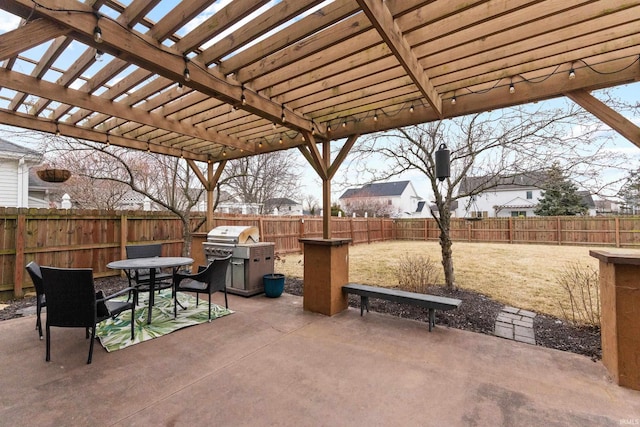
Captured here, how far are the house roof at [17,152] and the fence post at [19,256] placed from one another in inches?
160

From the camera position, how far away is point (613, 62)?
267 cm

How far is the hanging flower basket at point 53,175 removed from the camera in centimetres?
446

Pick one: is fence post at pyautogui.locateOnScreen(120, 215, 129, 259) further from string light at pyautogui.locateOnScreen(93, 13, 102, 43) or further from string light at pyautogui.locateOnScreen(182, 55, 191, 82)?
string light at pyautogui.locateOnScreen(93, 13, 102, 43)

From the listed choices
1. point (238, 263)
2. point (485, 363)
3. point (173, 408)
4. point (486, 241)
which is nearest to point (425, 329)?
point (485, 363)

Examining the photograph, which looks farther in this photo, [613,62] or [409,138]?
[409,138]

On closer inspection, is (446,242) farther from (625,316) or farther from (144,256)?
(144,256)

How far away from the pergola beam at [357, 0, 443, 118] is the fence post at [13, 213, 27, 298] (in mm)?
Result: 6317

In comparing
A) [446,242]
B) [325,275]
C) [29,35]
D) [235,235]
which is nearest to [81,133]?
[235,235]

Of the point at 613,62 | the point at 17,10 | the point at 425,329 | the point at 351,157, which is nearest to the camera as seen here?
the point at 17,10

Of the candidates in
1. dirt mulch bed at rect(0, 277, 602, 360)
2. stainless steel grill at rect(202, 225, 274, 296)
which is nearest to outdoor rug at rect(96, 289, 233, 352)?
stainless steel grill at rect(202, 225, 274, 296)

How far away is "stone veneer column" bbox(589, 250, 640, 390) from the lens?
7.48 ft

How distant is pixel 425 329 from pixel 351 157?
10.8 ft

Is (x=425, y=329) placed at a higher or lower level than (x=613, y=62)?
lower

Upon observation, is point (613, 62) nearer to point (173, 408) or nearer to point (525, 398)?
point (525, 398)
